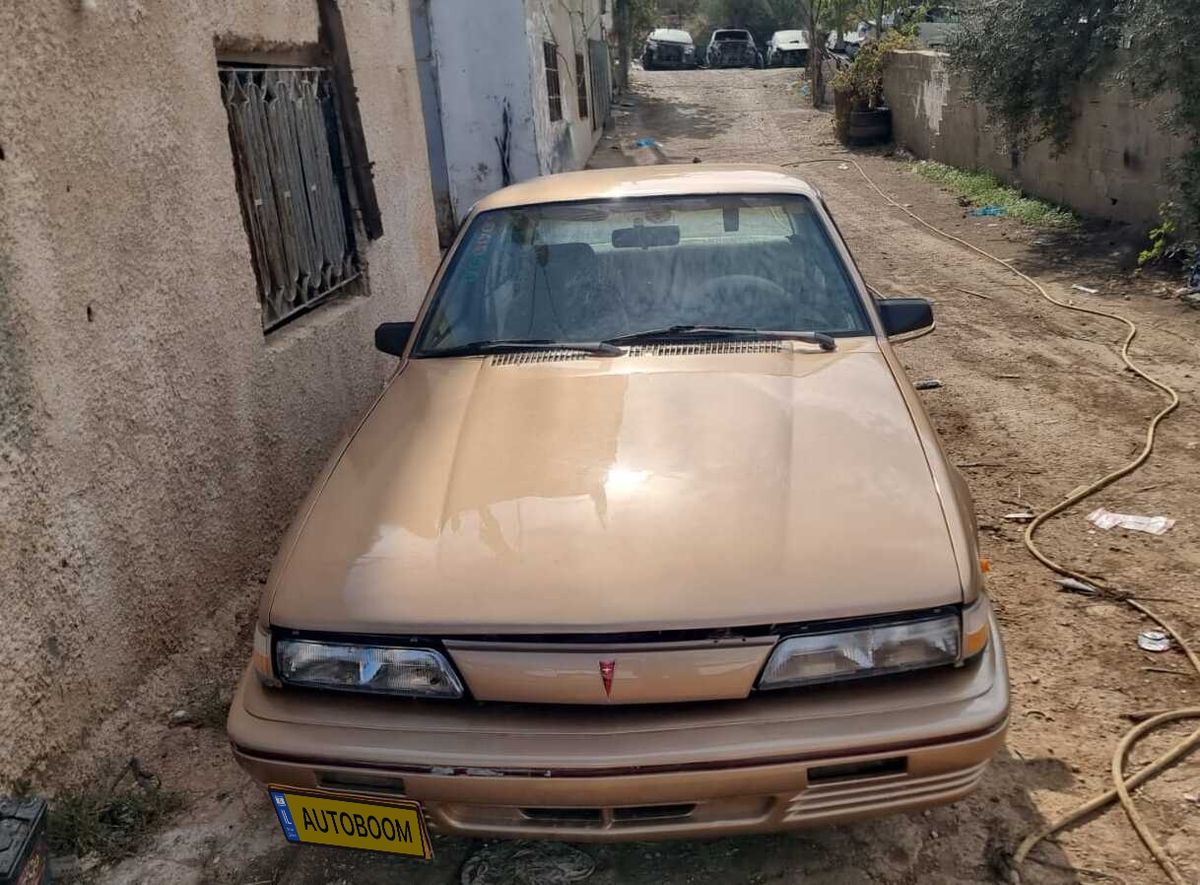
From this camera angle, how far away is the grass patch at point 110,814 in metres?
2.53

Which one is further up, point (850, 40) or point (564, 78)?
point (850, 40)

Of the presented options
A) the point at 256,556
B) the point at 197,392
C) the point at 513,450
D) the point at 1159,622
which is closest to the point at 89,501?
the point at 197,392

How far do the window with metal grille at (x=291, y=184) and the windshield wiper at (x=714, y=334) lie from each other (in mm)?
2055

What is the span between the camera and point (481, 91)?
1113 cm

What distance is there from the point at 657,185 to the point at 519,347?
33.9 inches

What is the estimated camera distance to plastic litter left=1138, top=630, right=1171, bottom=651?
10.2 feet

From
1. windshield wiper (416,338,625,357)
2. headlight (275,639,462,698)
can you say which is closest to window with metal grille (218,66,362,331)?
windshield wiper (416,338,625,357)

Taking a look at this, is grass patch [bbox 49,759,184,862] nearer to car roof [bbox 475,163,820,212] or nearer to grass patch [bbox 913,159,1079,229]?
car roof [bbox 475,163,820,212]

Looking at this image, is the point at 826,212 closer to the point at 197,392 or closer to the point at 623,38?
the point at 197,392

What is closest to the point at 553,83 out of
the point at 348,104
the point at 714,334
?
the point at 348,104

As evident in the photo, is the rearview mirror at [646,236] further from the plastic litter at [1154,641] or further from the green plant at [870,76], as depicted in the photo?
the green plant at [870,76]

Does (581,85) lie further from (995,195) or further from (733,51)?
(733,51)

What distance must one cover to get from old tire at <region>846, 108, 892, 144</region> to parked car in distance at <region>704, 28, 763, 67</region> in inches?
609

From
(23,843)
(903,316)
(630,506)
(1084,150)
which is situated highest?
(1084,150)
